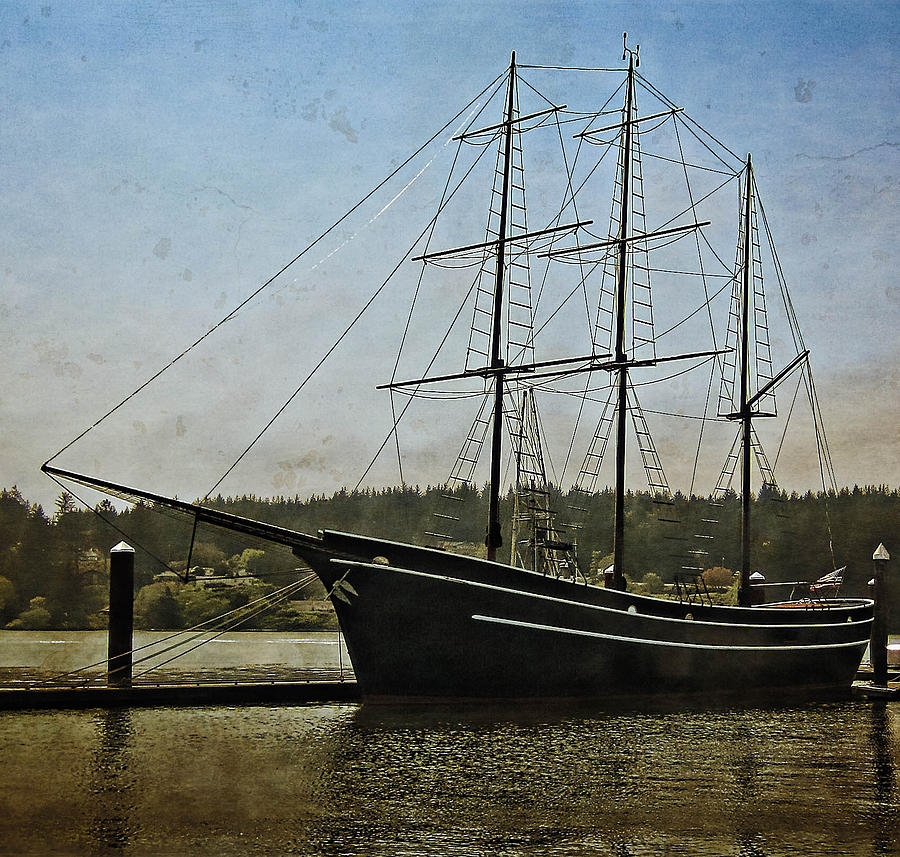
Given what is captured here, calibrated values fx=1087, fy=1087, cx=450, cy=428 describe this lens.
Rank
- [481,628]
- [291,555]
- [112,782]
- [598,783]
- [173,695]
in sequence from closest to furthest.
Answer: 1. [112,782]
2. [598,783]
3. [173,695]
4. [481,628]
5. [291,555]

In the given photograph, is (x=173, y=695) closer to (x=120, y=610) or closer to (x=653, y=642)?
(x=120, y=610)

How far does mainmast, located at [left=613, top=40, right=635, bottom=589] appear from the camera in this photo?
1477 centimetres

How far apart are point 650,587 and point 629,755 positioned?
22.2 meters

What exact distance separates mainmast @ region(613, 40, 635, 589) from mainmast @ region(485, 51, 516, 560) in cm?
181

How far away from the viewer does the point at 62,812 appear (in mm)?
7234

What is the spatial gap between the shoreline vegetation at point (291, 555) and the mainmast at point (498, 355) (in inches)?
520

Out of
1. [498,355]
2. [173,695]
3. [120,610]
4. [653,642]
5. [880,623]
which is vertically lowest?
[173,695]

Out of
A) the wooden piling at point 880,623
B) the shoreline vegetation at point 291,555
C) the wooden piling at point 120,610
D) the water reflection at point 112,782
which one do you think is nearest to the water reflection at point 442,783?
the water reflection at point 112,782

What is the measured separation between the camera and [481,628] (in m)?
11.9

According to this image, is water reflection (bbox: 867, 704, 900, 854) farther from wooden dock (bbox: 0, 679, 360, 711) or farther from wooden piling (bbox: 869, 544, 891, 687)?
wooden dock (bbox: 0, 679, 360, 711)

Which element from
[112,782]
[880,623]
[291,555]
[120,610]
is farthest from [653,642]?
[291,555]

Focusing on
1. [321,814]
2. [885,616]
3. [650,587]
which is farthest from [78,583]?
[321,814]

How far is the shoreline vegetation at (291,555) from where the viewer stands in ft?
93.6

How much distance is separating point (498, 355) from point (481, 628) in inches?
160
